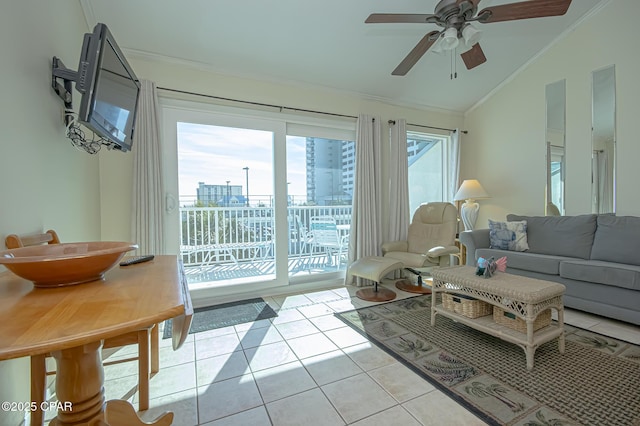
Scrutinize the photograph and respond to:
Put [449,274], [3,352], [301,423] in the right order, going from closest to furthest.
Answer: [3,352] → [301,423] → [449,274]

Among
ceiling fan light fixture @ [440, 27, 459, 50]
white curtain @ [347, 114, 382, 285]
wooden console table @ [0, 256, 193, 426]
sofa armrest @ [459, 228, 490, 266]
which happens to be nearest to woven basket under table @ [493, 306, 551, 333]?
sofa armrest @ [459, 228, 490, 266]

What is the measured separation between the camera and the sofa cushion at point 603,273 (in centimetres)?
222

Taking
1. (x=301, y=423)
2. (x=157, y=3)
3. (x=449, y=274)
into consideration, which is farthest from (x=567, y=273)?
(x=157, y=3)

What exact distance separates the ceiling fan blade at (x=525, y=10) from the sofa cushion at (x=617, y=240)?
81.6 inches

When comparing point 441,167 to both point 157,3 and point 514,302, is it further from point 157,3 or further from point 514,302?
point 157,3

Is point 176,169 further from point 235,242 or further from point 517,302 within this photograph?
point 517,302

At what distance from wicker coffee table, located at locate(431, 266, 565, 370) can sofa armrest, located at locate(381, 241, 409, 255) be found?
1350mm

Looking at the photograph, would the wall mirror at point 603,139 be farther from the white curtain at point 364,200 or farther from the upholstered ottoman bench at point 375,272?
the white curtain at point 364,200

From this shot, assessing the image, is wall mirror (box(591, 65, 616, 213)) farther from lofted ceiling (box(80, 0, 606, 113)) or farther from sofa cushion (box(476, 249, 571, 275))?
sofa cushion (box(476, 249, 571, 275))

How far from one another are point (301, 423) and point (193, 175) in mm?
2525

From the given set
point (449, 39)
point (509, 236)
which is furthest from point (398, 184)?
point (449, 39)

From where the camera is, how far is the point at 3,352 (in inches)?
20.1

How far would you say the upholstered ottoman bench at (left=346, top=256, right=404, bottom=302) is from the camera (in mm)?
3027

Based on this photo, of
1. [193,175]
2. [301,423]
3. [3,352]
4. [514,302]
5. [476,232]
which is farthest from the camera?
[476,232]
